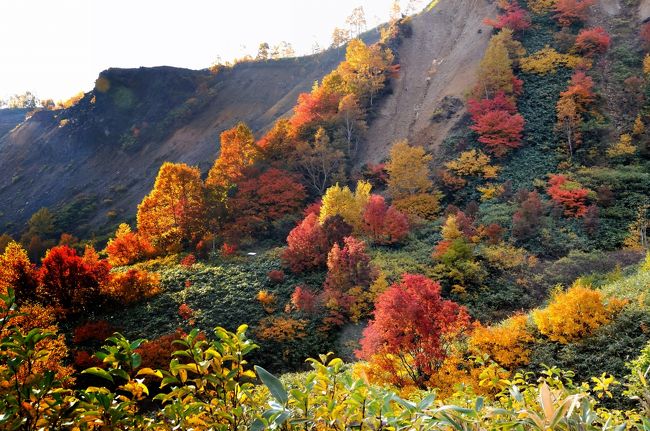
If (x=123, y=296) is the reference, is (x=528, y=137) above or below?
below

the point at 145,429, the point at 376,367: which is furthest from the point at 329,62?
the point at 145,429

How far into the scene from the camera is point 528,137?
34.3m

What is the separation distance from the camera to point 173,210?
108ft

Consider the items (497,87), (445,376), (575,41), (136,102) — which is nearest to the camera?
(445,376)

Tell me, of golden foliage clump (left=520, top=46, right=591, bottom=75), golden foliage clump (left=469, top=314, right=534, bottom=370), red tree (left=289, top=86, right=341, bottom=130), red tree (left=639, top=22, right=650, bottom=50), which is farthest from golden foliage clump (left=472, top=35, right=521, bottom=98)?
golden foliage clump (left=469, top=314, right=534, bottom=370)

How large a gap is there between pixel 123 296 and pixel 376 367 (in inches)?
675

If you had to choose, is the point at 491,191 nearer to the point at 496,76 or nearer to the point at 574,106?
the point at 574,106

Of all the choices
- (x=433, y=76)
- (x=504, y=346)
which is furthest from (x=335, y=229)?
(x=433, y=76)

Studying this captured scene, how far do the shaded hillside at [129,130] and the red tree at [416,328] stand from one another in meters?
45.3

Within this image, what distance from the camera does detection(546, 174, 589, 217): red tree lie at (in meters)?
25.5

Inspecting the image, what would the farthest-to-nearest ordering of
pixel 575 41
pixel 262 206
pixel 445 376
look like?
pixel 575 41, pixel 262 206, pixel 445 376

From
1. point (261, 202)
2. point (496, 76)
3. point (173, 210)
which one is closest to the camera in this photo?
point (173, 210)

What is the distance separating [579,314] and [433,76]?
41275 millimetres

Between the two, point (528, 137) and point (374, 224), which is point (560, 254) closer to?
point (374, 224)
